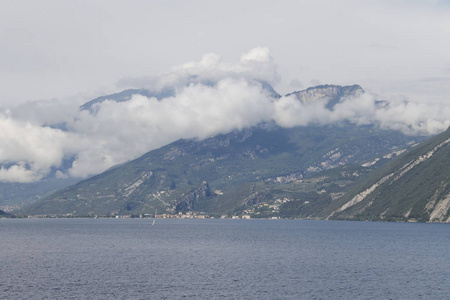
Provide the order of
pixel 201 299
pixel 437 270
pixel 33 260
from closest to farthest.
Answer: pixel 201 299
pixel 437 270
pixel 33 260

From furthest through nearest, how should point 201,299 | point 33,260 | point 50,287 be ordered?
point 33,260, point 50,287, point 201,299

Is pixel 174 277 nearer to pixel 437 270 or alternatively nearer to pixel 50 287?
pixel 50 287

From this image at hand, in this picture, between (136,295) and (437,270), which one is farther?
(437,270)

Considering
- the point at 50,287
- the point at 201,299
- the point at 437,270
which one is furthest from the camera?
the point at 437,270

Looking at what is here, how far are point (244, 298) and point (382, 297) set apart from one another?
28.6 meters

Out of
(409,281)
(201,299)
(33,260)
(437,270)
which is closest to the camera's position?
(201,299)

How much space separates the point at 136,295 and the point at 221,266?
48.3m

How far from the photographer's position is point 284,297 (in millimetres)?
116438

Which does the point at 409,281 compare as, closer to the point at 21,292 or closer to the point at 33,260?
the point at 21,292

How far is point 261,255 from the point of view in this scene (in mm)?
192625

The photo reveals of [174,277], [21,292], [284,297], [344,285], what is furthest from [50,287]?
[344,285]

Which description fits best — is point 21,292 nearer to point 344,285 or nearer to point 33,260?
point 33,260

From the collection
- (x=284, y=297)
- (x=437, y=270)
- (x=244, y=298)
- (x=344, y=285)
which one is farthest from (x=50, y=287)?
(x=437, y=270)

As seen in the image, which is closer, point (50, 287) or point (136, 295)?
point (136, 295)
